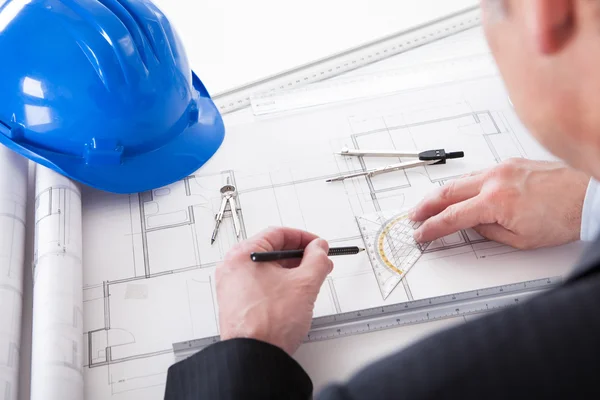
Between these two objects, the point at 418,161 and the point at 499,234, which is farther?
the point at 418,161

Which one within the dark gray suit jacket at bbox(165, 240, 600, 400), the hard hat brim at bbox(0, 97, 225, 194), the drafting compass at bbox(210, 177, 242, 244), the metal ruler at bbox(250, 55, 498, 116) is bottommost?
the dark gray suit jacket at bbox(165, 240, 600, 400)

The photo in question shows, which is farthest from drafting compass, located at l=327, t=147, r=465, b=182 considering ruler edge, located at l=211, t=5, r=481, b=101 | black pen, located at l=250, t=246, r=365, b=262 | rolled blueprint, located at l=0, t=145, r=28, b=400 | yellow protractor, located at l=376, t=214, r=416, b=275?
rolled blueprint, located at l=0, t=145, r=28, b=400

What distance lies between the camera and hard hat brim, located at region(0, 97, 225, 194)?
131cm

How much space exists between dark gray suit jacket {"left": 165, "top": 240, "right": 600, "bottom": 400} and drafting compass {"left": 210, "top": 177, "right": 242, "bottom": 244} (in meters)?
0.75

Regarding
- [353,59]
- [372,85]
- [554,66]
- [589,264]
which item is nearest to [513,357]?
[589,264]

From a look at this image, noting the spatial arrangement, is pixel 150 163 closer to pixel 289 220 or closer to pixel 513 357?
pixel 289 220

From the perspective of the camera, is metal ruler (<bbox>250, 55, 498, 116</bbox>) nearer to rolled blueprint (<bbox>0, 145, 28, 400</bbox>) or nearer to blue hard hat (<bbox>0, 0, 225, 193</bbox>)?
blue hard hat (<bbox>0, 0, 225, 193</bbox>)

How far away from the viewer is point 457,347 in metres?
0.54

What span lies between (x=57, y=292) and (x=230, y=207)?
42 cm

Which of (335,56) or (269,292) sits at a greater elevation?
(335,56)

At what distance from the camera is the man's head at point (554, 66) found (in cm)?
54

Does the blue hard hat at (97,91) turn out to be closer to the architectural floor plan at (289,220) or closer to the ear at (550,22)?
the architectural floor plan at (289,220)

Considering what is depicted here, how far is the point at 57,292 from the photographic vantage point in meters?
Result: 1.14

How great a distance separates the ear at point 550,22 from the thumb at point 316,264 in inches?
24.4
